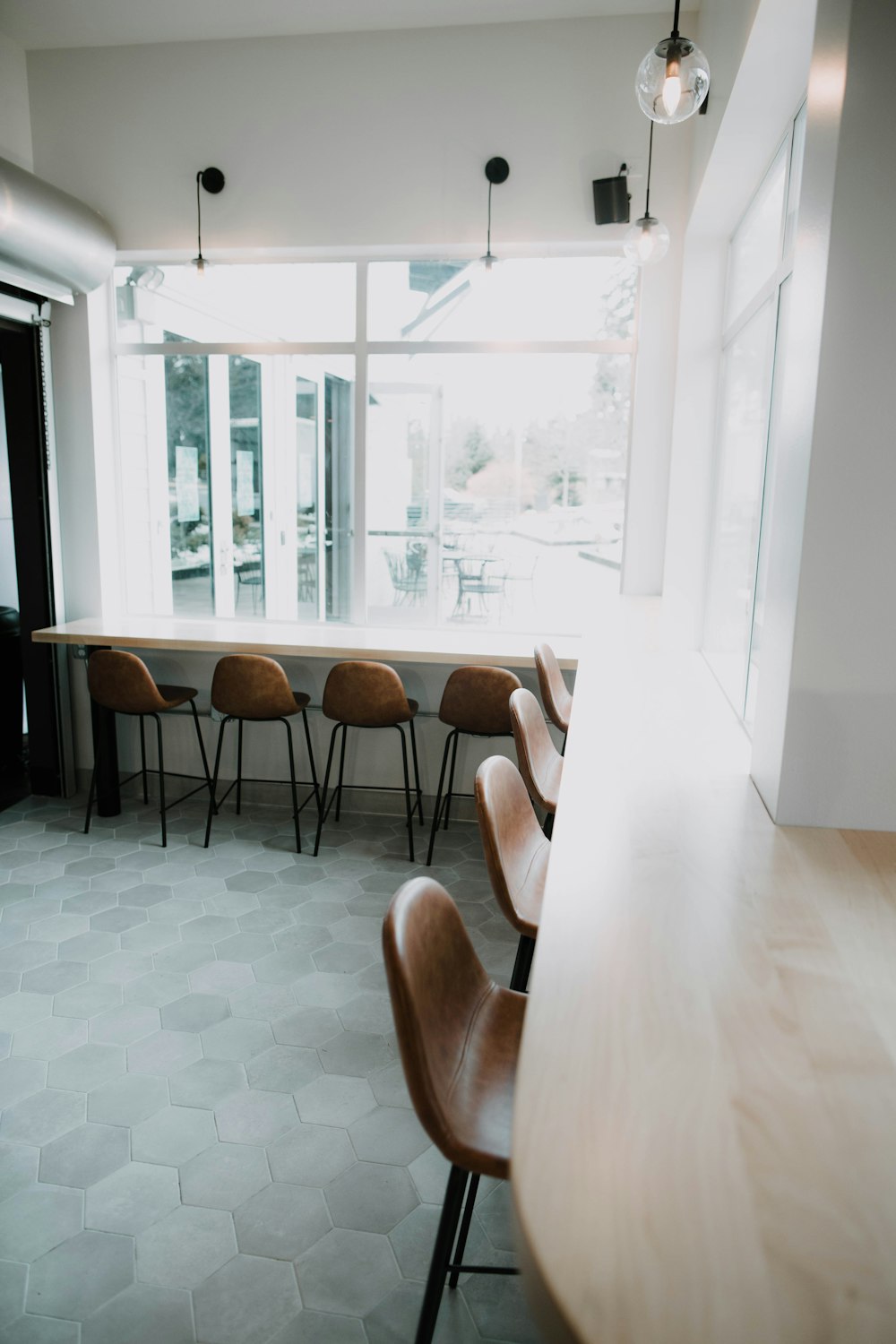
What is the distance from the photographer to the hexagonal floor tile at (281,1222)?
1770mm

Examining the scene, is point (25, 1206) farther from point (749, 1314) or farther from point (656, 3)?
point (656, 3)

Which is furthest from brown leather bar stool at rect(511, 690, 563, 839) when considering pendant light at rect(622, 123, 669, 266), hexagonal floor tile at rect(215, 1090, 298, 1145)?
pendant light at rect(622, 123, 669, 266)

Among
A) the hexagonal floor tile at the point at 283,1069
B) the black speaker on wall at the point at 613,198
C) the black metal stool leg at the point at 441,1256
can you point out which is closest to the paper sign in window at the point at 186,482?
the black speaker on wall at the point at 613,198

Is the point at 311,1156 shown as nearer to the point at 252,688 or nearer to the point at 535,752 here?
the point at 535,752

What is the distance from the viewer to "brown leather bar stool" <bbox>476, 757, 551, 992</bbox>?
169 cm

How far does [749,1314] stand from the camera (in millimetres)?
Answer: 645

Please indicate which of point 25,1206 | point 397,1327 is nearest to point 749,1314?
point 397,1327

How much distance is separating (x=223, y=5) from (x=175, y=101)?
54 centimetres

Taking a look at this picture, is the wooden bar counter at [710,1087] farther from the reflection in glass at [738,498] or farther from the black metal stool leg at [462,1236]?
the reflection in glass at [738,498]

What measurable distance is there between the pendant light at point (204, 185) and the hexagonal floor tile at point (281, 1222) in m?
3.83

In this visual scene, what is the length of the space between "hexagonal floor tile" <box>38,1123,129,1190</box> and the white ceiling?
4289 mm

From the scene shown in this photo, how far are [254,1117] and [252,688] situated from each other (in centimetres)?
199

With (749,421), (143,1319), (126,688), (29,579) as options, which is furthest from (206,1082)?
(29,579)

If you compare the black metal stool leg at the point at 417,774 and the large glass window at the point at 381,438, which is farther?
the large glass window at the point at 381,438
